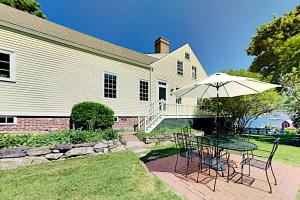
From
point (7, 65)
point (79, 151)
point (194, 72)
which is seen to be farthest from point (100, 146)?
point (194, 72)

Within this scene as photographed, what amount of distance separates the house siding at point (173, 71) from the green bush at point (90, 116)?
536 cm

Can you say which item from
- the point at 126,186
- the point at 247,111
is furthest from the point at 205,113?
the point at 126,186

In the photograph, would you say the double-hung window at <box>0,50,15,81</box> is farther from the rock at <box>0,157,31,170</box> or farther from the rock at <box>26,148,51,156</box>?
the rock at <box>0,157,31,170</box>

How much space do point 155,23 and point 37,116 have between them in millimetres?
17252

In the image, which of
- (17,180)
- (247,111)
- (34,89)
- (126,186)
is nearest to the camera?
(126,186)

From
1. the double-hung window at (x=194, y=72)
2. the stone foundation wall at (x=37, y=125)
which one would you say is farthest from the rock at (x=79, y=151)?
the double-hung window at (x=194, y=72)

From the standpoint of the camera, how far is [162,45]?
18406 millimetres

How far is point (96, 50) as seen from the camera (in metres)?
10.6

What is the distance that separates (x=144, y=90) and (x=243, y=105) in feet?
24.0

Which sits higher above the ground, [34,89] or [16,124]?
[34,89]

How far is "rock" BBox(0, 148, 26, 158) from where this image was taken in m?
5.08

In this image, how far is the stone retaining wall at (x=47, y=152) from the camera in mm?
5148

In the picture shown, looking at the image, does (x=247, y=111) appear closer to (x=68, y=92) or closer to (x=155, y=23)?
(x=68, y=92)

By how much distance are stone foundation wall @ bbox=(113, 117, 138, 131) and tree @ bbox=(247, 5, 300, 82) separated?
12457mm
